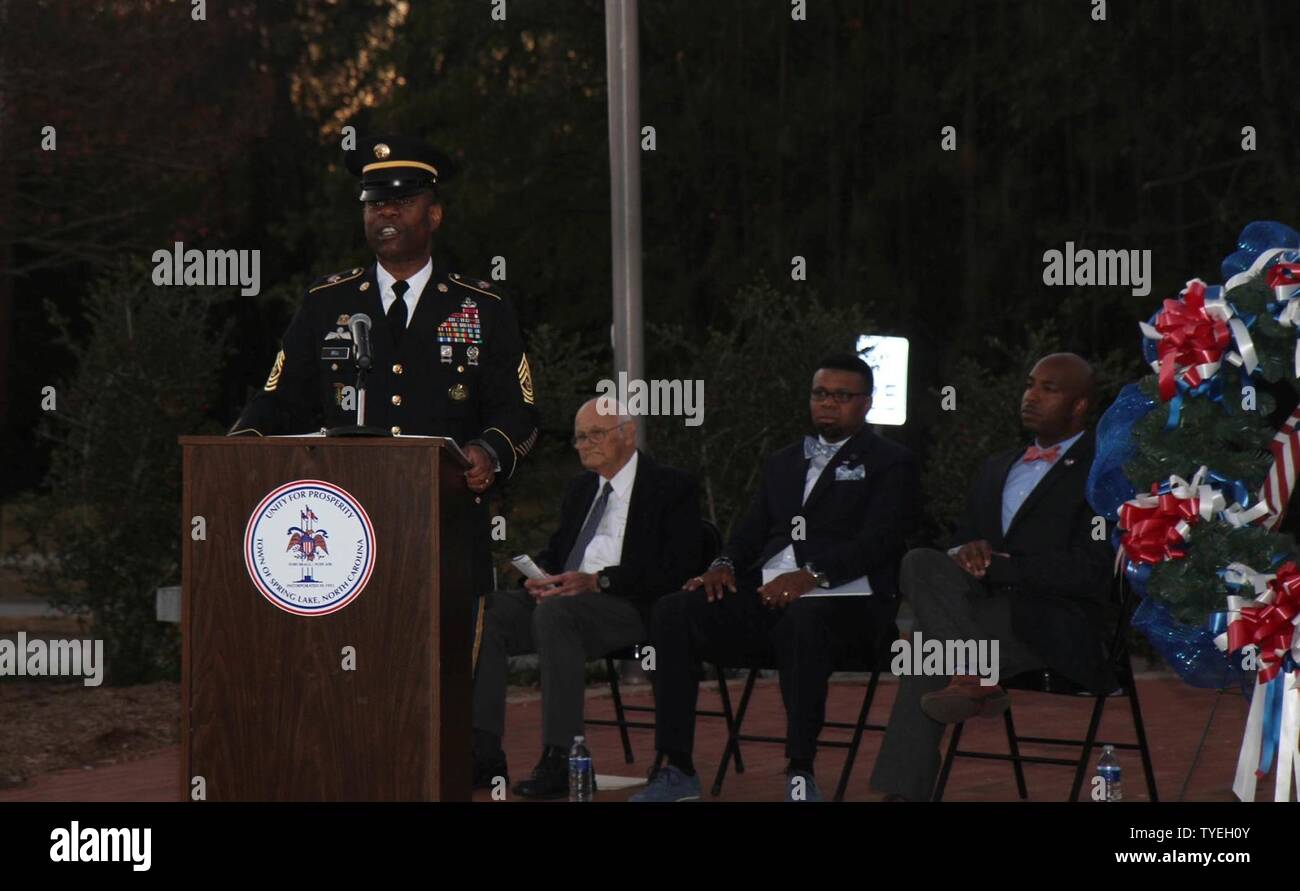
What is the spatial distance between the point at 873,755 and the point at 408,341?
3117mm

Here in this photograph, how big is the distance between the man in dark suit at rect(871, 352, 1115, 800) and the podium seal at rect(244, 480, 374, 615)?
7.92 feet

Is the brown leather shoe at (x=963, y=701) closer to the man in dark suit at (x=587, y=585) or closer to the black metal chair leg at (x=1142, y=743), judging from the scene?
the black metal chair leg at (x=1142, y=743)

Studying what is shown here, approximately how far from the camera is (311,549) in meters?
4.96

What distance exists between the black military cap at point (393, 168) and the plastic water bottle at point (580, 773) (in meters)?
1.89

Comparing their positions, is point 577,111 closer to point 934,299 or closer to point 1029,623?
point 934,299

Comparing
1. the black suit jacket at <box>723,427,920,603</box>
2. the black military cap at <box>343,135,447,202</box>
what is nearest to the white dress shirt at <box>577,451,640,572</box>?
the black suit jacket at <box>723,427,920,603</box>

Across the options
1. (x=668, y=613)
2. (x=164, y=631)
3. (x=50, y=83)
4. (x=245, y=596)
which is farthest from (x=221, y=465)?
(x=50, y=83)

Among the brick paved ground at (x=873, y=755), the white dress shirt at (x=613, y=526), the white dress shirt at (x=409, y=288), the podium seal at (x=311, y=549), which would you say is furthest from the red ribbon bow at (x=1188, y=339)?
the podium seal at (x=311, y=549)

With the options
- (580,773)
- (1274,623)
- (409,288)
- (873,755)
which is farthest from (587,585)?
(1274,623)

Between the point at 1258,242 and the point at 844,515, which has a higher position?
the point at 1258,242

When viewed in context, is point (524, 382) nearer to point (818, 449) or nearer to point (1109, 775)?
point (818, 449)

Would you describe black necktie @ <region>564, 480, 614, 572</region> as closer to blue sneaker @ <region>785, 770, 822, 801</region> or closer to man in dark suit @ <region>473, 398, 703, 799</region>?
man in dark suit @ <region>473, 398, 703, 799</region>

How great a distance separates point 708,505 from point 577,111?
14.3 metres

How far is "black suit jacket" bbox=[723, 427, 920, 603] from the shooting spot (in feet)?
23.9
